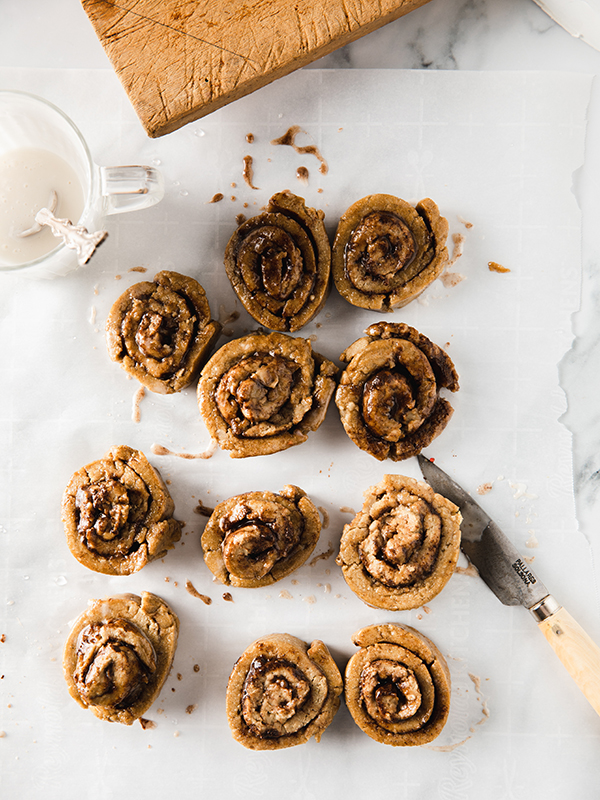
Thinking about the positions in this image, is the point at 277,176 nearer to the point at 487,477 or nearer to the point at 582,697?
the point at 487,477

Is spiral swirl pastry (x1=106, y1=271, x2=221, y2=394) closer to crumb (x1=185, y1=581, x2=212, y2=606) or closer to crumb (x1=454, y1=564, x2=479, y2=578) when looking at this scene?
crumb (x1=185, y1=581, x2=212, y2=606)

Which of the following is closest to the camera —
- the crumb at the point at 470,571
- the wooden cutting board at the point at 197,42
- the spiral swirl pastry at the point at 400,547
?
the wooden cutting board at the point at 197,42

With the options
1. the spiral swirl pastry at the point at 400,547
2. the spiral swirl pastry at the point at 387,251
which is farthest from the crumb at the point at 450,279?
the spiral swirl pastry at the point at 400,547

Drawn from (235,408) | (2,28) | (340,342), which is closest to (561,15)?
(340,342)

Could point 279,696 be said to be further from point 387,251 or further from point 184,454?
point 387,251

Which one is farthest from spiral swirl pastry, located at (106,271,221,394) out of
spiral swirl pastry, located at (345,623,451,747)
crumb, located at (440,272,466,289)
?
spiral swirl pastry, located at (345,623,451,747)

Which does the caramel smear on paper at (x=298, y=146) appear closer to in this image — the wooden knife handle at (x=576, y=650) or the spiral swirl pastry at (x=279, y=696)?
the spiral swirl pastry at (x=279, y=696)
